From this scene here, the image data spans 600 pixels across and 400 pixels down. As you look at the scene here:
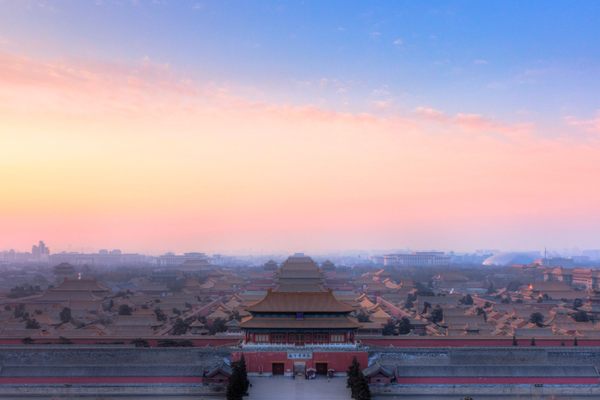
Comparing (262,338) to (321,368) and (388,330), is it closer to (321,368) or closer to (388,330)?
(321,368)

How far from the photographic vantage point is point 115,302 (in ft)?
175

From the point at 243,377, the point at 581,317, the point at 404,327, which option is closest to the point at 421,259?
the point at 581,317

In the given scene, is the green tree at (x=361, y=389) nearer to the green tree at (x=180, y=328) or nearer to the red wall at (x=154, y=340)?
the red wall at (x=154, y=340)

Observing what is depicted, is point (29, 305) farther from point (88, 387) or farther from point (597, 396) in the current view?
point (597, 396)

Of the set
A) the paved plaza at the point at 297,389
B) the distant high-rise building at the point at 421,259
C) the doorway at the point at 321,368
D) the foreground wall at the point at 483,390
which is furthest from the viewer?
the distant high-rise building at the point at 421,259

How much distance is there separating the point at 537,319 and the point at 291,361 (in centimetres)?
2280

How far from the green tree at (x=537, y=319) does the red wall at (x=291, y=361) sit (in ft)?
61.3

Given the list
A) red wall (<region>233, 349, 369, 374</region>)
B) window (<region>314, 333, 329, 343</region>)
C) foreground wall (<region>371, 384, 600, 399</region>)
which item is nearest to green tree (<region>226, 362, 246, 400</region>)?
red wall (<region>233, 349, 369, 374</region>)

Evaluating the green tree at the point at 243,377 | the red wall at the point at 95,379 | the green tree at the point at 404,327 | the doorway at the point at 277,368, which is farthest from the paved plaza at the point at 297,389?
the green tree at the point at 404,327

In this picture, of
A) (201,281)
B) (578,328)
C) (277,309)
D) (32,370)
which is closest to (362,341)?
(277,309)

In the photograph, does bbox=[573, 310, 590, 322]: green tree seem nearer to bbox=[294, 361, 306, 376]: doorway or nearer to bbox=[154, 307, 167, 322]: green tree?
bbox=[294, 361, 306, 376]: doorway

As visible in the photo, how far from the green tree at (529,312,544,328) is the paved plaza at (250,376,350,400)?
20.4 meters

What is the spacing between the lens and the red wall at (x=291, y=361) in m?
25.3

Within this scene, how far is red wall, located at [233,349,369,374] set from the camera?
25266mm
